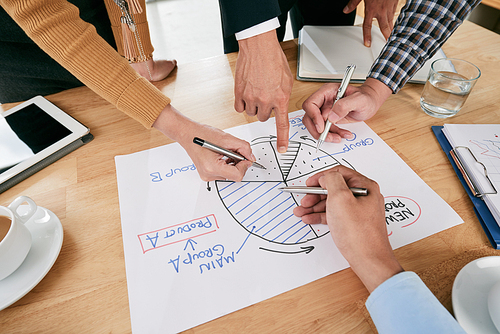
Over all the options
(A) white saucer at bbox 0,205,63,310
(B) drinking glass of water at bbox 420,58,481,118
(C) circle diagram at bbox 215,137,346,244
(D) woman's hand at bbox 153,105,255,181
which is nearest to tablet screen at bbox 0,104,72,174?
(A) white saucer at bbox 0,205,63,310

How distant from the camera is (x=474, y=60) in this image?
969mm

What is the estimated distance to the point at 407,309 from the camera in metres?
0.39

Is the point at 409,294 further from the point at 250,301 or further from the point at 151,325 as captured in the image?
the point at 151,325

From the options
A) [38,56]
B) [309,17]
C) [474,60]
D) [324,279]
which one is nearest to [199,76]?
[38,56]

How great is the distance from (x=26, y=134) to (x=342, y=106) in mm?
788

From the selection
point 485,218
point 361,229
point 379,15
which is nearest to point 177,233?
point 361,229

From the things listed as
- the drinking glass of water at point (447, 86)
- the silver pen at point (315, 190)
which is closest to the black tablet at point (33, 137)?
the silver pen at point (315, 190)

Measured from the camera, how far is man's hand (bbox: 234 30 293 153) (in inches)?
24.3

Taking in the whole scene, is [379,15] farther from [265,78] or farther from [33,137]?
[33,137]

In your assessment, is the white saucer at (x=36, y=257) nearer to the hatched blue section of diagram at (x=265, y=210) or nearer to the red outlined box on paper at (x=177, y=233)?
the red outlined box on paper at (x=177, y=233)

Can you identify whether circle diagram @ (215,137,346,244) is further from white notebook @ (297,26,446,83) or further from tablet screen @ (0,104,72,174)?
tablet screen @ (0,104,72,174)

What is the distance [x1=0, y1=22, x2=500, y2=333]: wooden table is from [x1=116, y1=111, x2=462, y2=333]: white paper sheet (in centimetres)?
2

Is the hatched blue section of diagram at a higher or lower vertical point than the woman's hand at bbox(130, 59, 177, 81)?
lower

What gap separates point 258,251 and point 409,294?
0.24m
